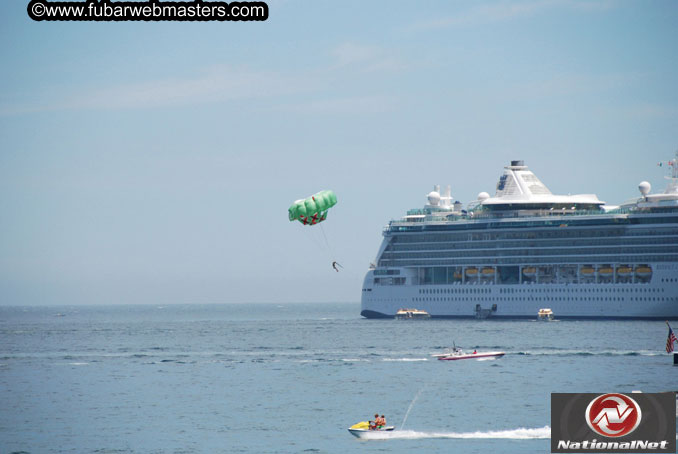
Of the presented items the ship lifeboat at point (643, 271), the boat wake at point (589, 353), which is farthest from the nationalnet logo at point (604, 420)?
the ship lifeboat at point (643, 271)

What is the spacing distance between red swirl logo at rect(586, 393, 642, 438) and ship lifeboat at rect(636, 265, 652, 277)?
95415mm

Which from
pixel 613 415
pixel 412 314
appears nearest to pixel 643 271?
pixel 412 314

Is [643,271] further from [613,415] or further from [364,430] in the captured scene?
[613,415]

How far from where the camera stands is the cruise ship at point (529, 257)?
125m

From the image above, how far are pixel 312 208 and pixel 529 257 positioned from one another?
76.4 metres

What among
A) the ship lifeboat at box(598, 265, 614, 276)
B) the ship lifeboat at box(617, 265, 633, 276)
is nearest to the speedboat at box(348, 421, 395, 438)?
the ship lifeboat at box(617, 265, 633, 276)

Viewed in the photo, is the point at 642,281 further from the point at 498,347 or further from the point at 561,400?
the point at 561,400

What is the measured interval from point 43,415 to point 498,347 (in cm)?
4611

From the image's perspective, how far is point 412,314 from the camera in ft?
471

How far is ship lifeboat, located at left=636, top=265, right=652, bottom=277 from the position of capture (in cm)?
12494

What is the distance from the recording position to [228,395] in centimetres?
6625

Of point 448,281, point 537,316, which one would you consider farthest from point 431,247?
point 537,316

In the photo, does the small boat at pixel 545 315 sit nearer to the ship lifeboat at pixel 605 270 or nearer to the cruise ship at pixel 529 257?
the cruise ship at pixel 529 257

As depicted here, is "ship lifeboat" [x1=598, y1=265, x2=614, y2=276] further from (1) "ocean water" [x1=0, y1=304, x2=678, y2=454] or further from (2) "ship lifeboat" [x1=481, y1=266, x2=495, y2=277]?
(1) "ocean water" [x1=0, y1=304, x2=678, y2=454]
